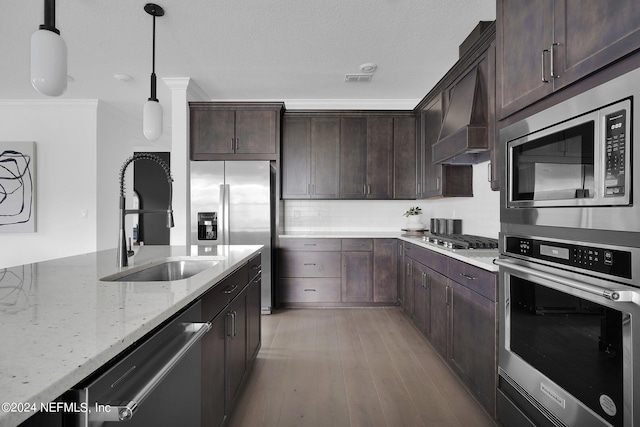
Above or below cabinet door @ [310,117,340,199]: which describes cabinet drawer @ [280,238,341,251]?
below

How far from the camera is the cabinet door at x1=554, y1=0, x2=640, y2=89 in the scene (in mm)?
1010

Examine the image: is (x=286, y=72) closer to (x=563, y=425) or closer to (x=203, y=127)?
(x=203, y=127)

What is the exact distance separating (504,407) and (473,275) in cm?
70

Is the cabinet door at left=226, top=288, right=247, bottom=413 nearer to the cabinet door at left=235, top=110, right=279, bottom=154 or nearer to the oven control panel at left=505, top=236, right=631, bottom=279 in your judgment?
the oven control panel at left=505, top=236, right=631, bottom=279

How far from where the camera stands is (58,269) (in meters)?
1.51

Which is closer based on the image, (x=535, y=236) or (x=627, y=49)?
(x=627, y=49)

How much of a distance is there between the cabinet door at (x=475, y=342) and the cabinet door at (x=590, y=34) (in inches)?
46.0

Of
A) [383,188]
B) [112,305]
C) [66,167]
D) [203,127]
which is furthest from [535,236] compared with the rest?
[66,167]

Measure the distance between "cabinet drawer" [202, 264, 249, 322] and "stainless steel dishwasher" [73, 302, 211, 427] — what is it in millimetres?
93

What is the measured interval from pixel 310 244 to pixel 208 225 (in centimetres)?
123

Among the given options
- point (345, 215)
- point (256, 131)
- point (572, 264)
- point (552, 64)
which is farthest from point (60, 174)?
point (572, 264)

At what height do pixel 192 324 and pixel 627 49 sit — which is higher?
pixel 627 49

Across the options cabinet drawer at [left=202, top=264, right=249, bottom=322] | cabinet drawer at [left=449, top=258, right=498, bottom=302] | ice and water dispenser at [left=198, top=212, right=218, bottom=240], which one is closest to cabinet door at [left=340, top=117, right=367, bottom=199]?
ice and water dispenser at [left=198, top=212, right=218, bottom=240]

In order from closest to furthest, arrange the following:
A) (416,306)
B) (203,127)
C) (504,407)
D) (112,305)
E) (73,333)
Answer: (73,333)
(112,305)
(504,407)
(416,306)
(203,127)
